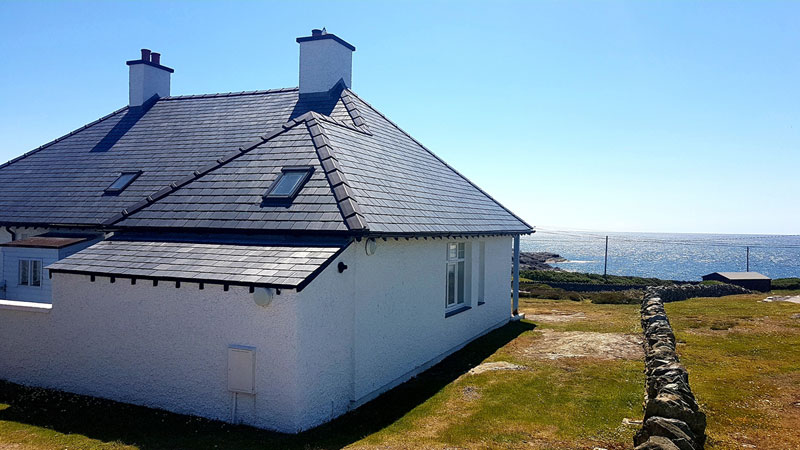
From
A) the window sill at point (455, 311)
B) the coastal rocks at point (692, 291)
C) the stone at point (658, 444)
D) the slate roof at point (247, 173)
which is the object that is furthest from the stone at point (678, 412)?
the coastal rocks at point (692, 291)

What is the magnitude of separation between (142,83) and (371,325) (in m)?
16.0

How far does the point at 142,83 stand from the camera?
20.6m

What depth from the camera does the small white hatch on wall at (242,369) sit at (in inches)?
328

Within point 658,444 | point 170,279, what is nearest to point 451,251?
point 170,279

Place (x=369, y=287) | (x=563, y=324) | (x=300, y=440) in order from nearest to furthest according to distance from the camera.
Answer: (x=300, y=440) < (x=369, y=287) < (x=563, y=324)

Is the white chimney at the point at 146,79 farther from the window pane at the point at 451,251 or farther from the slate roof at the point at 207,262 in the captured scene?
the window pane at the point at 451,251

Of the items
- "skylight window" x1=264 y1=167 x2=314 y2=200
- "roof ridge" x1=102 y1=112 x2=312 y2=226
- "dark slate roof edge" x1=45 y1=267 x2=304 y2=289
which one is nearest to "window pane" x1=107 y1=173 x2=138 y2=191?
"roof ridge" x1=102 y1=112 x2=312 y2=226

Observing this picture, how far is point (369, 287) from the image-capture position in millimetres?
10109

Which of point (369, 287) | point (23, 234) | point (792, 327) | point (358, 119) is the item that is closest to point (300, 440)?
point (369, 287)

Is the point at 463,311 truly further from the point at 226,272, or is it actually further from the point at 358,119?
the point at 226,272

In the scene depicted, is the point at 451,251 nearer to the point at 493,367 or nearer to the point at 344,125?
the point at 493,367

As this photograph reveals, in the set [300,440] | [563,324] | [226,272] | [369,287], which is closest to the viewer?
[300,440]

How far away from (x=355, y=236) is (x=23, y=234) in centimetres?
1146

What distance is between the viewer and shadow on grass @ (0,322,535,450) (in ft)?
25.8
